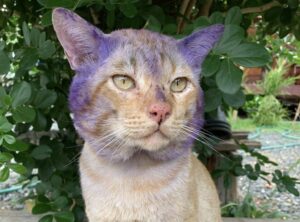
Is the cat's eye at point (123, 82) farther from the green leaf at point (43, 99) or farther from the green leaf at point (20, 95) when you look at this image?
the green leaf at point (43, 99)

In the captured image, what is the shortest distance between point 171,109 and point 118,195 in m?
0.31

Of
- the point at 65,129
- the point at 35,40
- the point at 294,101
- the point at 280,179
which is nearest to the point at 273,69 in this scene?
the point at 294,101

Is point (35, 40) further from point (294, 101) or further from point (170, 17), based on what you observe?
point (294, 101)

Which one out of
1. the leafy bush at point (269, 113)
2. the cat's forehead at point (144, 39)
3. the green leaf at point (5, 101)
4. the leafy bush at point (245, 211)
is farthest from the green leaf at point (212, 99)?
the leafy bush at point (269, 113)

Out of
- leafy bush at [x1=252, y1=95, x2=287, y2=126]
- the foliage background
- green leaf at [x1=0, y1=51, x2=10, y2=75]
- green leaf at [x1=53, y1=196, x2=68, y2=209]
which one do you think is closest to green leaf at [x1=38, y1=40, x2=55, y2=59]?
the foliage background

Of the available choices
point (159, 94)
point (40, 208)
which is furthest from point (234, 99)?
point (40, 208)

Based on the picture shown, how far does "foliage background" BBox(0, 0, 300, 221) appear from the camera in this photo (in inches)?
55.2

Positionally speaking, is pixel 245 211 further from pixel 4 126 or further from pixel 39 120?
pixel 4 126

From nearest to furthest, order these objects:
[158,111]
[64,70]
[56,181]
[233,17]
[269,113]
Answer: [158,111], [233,17], [56,181], [64,70], [269,113]

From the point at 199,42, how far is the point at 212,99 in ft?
1.01

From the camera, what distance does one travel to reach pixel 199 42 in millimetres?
1401

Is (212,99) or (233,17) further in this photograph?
(212,99)

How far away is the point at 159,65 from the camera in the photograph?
1.29 metres

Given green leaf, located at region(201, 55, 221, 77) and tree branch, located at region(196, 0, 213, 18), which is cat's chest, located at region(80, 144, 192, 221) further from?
tree branch, located at region(196, 0, 213, 18)
